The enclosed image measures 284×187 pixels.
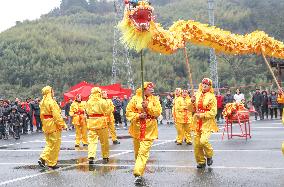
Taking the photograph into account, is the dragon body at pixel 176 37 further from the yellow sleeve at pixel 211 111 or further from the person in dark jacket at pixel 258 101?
the person in dark jacket at pixel 258 101

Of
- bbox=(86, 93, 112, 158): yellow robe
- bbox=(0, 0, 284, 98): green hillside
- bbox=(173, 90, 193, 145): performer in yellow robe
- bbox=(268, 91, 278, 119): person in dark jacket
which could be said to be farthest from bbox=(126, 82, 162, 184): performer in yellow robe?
bbox=(0, 0, 284, 98): green hillside

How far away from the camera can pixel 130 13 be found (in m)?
9.05

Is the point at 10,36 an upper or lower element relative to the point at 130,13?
upper

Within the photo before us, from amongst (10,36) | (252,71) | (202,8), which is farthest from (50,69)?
(202,8)

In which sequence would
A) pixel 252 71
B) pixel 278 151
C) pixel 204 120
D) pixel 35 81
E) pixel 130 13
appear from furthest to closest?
pixel 35 81, pixel 252 71, pixel 278 151, pixel 204 120, pixel 130 13

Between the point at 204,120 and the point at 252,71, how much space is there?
49.7 m

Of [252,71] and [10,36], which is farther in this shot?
[10,36]

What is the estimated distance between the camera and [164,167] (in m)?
11.9

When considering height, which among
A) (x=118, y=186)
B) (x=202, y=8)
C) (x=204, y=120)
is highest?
(x=202, y=8)

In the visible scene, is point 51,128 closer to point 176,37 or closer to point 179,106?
point 176,37

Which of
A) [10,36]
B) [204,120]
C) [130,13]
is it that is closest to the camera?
[130,13]

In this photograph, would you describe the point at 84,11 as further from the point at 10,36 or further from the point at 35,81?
the point at 35,81

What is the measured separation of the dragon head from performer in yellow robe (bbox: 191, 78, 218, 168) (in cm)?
287

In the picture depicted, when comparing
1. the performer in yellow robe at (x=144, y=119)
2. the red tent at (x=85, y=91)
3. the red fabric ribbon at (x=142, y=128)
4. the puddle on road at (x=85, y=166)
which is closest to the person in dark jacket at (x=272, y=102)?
the red tent at (x=85, y=91)
